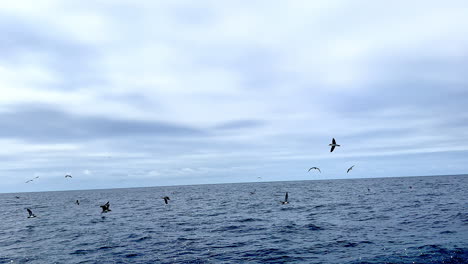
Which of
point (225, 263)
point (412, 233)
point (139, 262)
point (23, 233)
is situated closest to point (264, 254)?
point (225, 263)

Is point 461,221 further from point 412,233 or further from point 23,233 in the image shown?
point 23,233

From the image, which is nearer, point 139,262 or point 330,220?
point 139,262

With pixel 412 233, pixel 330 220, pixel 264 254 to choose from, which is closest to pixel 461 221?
pixel 412 233

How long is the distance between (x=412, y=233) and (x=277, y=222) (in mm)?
14562

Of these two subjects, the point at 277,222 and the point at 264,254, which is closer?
the point at 264,254

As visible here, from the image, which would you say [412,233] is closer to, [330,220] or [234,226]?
[330,220]

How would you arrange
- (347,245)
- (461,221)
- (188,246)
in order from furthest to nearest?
(461,221) < (188,246) < (347,245)

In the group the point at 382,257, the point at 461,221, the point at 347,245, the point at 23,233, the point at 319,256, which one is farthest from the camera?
the point at 23,233

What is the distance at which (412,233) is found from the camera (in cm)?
2773

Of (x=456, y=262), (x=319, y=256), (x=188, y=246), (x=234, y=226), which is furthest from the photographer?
(x=234, y=226)

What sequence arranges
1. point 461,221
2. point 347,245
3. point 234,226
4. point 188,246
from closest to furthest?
point 347,245 < point 188,246 < point 461,221 < point 234,226

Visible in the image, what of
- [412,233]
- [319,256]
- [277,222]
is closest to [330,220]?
[277,222]

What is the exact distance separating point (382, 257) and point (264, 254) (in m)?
7.67

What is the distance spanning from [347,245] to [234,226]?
47.6 feet
